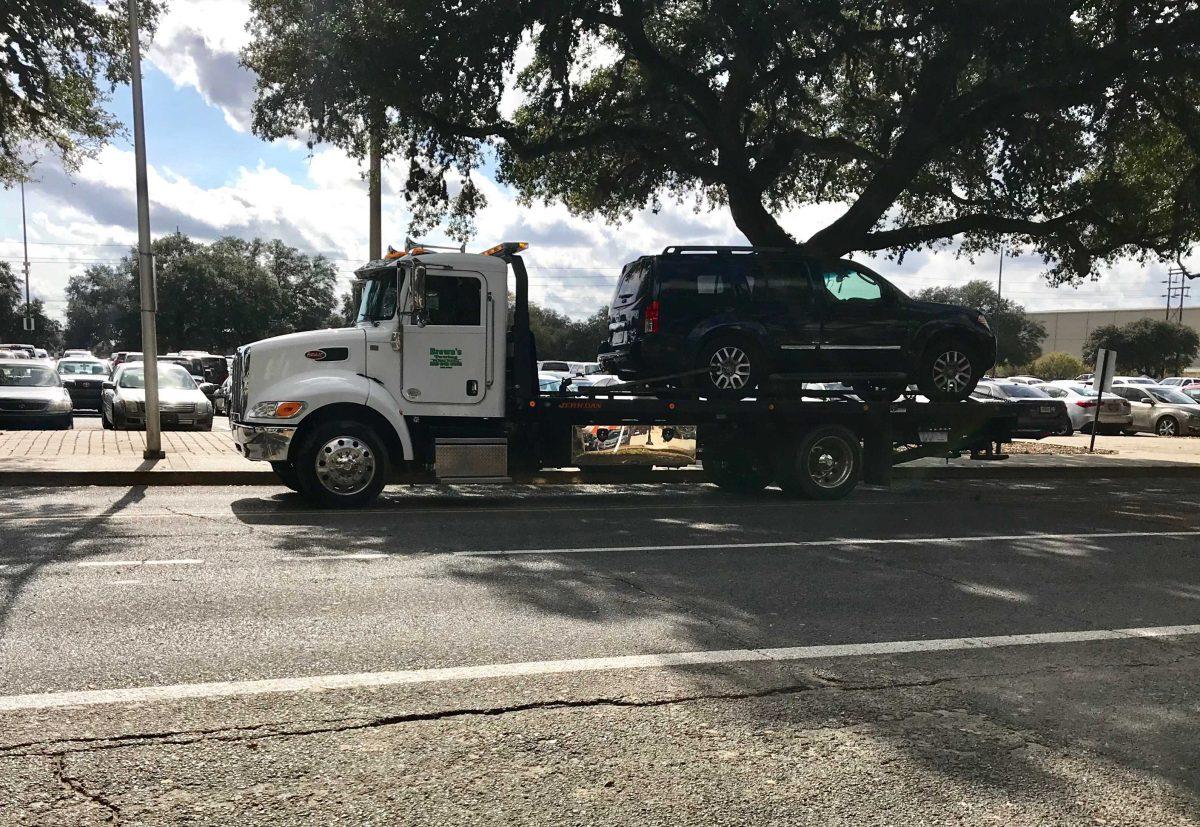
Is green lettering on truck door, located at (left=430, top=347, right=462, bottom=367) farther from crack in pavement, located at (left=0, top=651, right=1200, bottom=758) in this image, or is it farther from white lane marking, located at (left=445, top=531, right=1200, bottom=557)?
crack in pavement, located at (left=0, top=651, right=1200, bottom=758)

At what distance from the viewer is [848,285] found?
40.1 ft

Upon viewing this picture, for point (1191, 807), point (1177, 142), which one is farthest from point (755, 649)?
point (1177, 142)

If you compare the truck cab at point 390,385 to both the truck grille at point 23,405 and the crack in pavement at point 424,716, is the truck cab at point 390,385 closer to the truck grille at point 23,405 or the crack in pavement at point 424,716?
the crack in pavement at point 424,716

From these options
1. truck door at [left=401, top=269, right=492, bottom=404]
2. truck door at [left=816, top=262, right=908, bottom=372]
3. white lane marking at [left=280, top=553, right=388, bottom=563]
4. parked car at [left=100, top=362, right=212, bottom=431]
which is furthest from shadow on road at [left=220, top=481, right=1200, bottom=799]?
parked car at [left=100, top=362, right=212, bottom=431]

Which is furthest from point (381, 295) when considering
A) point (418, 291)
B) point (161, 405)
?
point (161, 405)

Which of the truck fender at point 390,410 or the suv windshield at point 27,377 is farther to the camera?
the suv windshield at point 27,377

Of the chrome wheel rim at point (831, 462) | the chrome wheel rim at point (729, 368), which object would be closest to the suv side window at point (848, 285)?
the chrome wheel rim at point (729, 368)

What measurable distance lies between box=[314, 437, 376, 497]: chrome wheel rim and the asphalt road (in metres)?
1.43

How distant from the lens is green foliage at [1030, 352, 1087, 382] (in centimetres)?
8350

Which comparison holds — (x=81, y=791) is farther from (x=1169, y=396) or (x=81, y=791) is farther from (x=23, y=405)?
(x=1169, y=396)

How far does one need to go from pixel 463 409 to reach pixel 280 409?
192cm

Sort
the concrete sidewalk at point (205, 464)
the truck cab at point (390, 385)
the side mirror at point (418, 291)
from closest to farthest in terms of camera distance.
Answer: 1. the truck cab at point (390, 385)
2. the side mirror at point (418, 291)
3. the concrete sidewalk at point (205, 464)

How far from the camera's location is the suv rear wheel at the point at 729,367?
38.5 ft

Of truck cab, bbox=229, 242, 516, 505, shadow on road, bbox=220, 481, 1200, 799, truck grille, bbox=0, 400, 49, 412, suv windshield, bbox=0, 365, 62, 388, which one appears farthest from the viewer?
suv windshield, bbox=0, 365, 62, 388
